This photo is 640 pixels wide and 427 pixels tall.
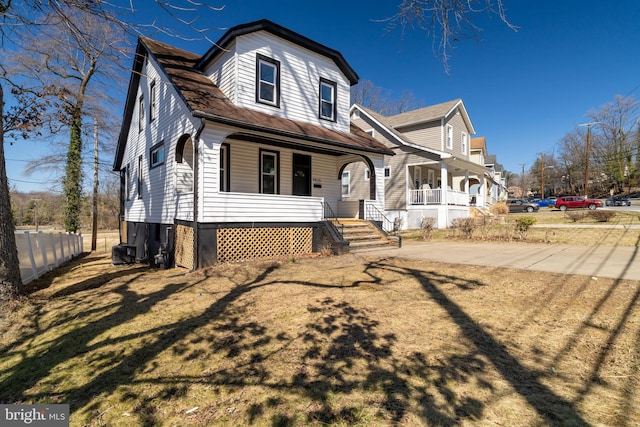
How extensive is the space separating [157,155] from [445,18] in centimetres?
1137

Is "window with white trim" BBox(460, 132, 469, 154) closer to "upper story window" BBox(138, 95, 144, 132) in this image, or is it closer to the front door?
the front door

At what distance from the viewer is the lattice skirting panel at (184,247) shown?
8.78 m

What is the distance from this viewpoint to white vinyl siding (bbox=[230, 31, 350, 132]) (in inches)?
409

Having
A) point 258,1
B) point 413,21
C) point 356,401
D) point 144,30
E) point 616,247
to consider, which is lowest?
point 356,401

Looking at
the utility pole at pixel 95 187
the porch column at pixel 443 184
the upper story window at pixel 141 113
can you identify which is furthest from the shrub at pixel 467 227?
the utility pole at pixel 95 187

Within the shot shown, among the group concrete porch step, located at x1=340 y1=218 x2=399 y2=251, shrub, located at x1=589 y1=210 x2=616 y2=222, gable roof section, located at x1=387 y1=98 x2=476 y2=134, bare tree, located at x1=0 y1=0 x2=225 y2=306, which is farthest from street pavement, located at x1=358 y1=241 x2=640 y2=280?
gable roof section, located at x1=387 y1=98 x2=476 y2=134

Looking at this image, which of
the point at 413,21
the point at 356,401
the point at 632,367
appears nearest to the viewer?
Answer: the point at 356,401

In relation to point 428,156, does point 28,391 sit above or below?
below

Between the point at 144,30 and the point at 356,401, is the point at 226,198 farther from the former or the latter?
the point at 356,401

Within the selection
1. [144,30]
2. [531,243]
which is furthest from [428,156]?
[144,30]

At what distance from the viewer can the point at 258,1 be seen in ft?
30.4

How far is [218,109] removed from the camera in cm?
896

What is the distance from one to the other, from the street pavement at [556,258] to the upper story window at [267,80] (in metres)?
6.16

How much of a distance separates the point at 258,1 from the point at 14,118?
8.17 meters
